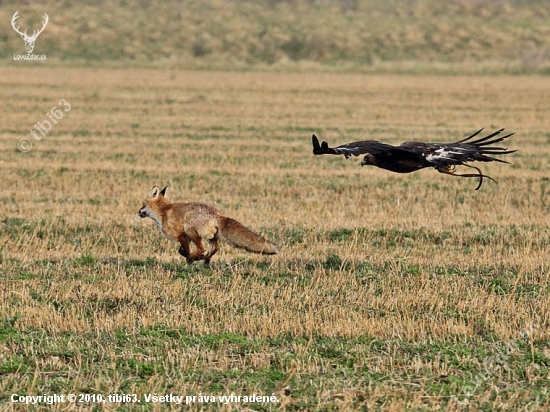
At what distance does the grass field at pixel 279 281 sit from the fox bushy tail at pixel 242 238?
1.20 ft

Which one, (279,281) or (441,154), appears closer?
(441,154)

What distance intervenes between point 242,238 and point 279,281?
640 millimetres

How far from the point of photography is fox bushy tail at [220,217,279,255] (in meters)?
9.44

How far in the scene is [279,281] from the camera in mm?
9438

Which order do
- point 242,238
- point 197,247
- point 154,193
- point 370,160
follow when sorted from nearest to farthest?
1. point 370,160
2. point 242,238
3. point 197,247
4. point 154,193

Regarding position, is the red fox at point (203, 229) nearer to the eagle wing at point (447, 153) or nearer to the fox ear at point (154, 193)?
the fox ear at point (154, 193)

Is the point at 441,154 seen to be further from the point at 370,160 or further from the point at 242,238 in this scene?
the point at 242,238

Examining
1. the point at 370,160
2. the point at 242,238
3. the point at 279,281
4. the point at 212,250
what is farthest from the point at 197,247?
the point at 370,160

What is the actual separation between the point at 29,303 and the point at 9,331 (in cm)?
81

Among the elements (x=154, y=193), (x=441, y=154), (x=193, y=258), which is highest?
(x=441, y=154)

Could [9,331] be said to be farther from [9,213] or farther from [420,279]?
[9,213]

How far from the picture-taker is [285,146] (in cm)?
2206

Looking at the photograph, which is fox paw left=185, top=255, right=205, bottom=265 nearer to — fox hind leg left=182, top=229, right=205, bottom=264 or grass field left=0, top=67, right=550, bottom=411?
fox hind leg left=182, top=229, right=205, bottom=264

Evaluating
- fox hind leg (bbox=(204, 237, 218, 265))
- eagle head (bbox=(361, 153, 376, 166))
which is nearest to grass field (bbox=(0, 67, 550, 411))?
fox hind leg (bbox=(204, 237, 218, 265))
